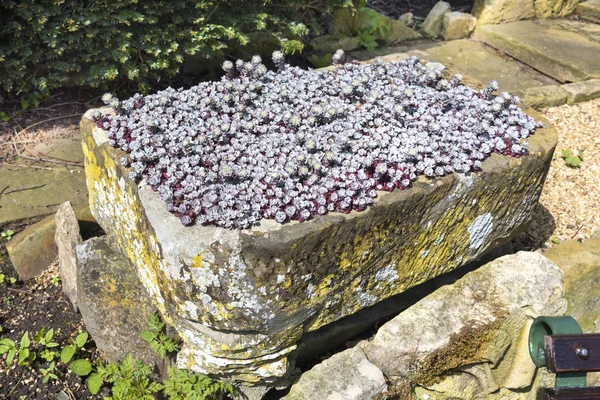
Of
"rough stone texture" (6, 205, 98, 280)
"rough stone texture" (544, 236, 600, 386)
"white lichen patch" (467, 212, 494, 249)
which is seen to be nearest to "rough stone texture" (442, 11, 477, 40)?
"rough stone texture" (544, 236, 600, 386)

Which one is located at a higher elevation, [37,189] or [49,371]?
[37,189]

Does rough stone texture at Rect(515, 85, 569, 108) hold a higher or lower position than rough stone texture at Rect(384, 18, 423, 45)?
lower

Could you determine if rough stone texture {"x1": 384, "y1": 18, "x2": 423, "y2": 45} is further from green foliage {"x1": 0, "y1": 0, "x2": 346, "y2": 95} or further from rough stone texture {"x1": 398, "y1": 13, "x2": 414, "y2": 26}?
green foliage {"x1": 0, "y1": 0, "x2": 346, "y2": 95}

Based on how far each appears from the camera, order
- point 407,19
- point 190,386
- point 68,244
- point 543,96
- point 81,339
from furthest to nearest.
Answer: point 407,19 → point 543,96 → point 68,244 → point 81,339 → point 190,386

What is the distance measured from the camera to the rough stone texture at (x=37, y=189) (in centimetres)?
336

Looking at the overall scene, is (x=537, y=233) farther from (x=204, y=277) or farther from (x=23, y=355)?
(x=23, y=355)

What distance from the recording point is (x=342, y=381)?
102 inches

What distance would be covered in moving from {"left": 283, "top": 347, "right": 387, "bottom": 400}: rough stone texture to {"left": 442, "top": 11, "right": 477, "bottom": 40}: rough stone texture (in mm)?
4250

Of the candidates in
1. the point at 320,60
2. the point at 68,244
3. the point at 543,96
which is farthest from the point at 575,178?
the point at 68,244

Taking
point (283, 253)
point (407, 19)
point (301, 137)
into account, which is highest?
point (301, 137)

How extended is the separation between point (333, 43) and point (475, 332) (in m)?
3.33

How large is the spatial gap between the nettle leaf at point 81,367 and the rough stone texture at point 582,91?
4359 millimetres

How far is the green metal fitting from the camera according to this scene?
1.39 meters

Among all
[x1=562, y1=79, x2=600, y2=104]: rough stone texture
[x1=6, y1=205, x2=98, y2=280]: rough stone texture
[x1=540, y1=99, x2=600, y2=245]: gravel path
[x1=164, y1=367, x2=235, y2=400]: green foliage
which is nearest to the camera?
[x1=164, y1=367, x2=235, y2=400]: green foliage
